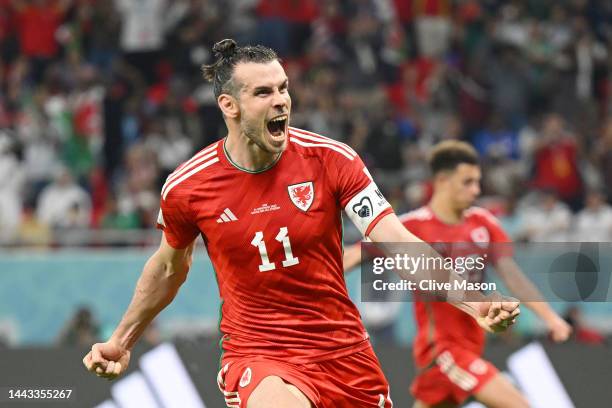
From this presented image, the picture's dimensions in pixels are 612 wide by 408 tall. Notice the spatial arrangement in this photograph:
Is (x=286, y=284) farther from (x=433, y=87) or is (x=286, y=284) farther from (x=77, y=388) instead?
(x=433, y=87)

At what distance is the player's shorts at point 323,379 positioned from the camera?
5305 mm

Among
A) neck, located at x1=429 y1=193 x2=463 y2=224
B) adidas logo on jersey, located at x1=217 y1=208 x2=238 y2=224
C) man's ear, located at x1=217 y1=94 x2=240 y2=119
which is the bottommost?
neck, located at x1=429 y1=193 x2=463 y2=224

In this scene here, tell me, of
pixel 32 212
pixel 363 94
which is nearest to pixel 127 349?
pixel 32 212

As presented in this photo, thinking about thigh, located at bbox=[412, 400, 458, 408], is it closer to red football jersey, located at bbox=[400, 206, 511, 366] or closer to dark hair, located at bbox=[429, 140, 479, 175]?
red football jersey, located at bbox=[400, 206, 511, 366]

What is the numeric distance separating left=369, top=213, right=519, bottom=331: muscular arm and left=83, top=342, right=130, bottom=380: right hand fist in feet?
4.36

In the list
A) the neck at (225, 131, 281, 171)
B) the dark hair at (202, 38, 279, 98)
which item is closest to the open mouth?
the neck at (225, 131, 281, 171)

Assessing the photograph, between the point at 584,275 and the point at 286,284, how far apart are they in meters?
3.46

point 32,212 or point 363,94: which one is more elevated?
point 363,94

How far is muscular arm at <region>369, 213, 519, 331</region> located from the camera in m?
4.66

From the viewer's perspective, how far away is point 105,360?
5535 millimetres

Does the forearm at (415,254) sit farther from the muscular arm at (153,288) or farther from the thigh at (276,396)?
the muscular arm at (153,288)

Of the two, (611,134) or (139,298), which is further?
(611,134)

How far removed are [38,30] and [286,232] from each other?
11.1 meters

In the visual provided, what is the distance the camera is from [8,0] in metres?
15.8
